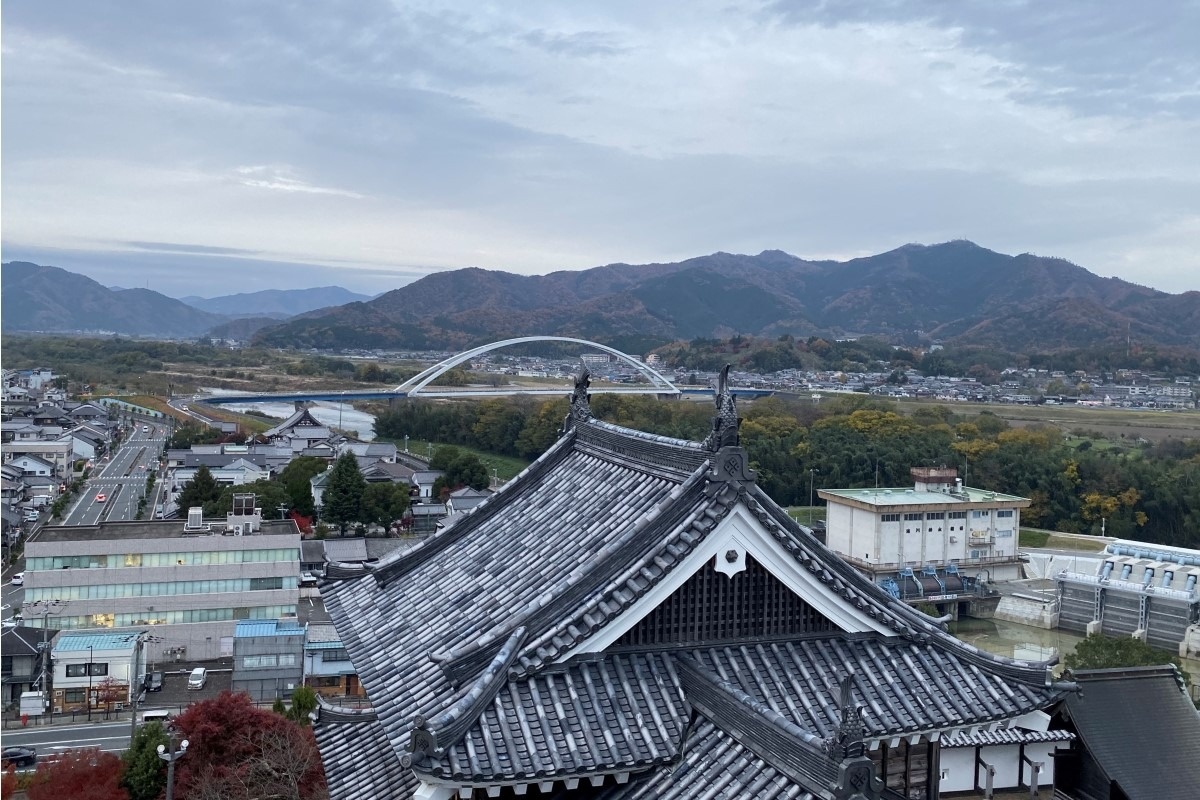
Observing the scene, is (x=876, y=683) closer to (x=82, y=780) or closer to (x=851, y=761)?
(x=851, y=761)

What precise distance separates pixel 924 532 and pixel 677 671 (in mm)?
44635

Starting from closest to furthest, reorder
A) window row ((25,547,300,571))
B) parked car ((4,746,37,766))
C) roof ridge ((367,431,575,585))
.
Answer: roof ridge ((367,431,575,585)) → parked car ((4,746,37,766)) → window row ((25,547,300,571))

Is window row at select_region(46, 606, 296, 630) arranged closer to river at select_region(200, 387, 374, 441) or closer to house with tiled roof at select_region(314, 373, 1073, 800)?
house with tiled roof at select_region(314, 373, 1073, 800)

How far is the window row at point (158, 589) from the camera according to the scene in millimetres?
30484

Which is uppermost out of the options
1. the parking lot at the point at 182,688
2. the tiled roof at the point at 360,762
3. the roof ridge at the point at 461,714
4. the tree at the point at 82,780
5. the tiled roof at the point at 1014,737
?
the roof ridge at the point at 461,714

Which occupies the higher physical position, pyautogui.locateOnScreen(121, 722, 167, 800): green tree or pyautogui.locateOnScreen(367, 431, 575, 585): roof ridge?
pyautogui.locateOnScreen(367, 431, 575, 585): roof ridge

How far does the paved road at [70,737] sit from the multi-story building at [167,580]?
4.83 meters

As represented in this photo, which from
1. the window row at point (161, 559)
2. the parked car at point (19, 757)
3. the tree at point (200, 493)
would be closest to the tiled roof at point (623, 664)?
the parked car at point (19, 757)

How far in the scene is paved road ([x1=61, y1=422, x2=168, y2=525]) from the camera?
48.1 meters

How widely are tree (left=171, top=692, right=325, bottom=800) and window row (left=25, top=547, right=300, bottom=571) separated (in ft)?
42.7

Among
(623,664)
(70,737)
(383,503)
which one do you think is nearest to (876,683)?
(623,664)

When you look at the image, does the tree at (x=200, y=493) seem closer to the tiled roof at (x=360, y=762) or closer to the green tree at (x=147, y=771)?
the green tree at (x=147, y=771)

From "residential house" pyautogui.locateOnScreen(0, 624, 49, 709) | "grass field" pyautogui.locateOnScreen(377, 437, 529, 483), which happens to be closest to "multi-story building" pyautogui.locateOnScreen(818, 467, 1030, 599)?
"grass field" pyautogui.locateOnScreen(377, 437, 529, 483)

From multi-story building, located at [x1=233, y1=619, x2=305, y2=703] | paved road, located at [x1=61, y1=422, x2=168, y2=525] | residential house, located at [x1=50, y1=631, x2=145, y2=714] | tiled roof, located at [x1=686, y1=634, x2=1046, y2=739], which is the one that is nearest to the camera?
tiled roof, located at [x1=686, y1=634, x2=1046, y2=739]
